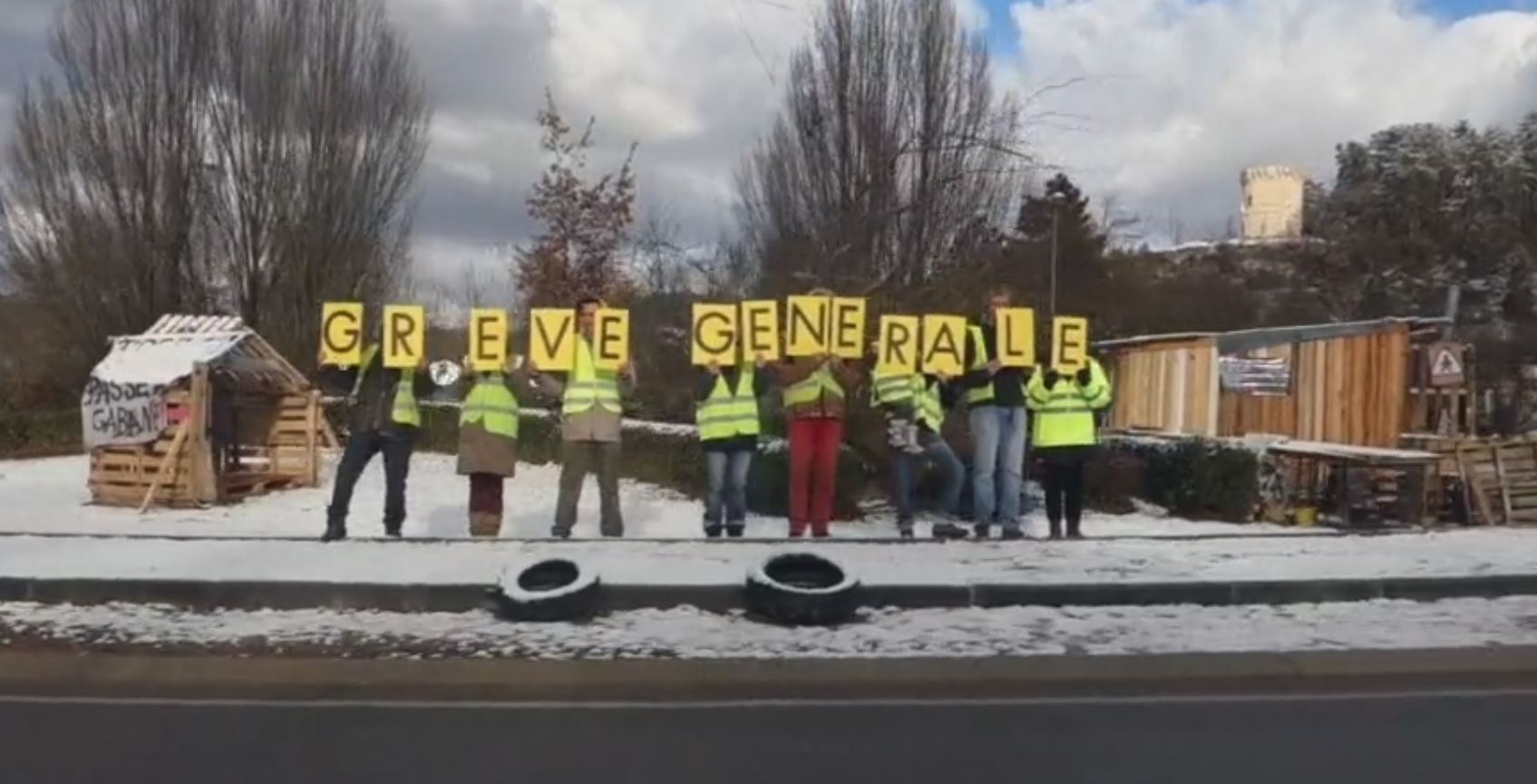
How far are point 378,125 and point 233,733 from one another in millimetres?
32320

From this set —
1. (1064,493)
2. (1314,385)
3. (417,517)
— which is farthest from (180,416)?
(1314,385)

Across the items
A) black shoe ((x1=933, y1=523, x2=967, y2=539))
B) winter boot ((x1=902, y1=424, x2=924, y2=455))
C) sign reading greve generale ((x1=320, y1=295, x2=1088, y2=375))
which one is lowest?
black shoe ((x1=933, y1=523, x2=967, y2=539))

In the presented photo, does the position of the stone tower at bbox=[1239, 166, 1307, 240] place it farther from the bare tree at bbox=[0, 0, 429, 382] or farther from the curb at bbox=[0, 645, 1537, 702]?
the curb at bbox=[0, 645, 1537, 702]

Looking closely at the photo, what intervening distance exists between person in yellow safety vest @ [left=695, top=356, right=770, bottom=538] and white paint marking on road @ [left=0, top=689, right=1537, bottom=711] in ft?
16.2

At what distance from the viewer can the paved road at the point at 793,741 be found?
631cm

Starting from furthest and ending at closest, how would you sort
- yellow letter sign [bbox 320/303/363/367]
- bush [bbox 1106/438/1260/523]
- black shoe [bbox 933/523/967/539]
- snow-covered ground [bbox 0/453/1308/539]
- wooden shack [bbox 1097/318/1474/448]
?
wooden shack [bbox 1097/318/1474/448], bush [bbox 1106/438/1260/523], snow-covered ground [bbox 0/453/1308/539], black shoe [bbox 933/523/967/539], yellow letter sign [bbox 320/303/363/367]

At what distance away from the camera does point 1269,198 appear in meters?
74.6

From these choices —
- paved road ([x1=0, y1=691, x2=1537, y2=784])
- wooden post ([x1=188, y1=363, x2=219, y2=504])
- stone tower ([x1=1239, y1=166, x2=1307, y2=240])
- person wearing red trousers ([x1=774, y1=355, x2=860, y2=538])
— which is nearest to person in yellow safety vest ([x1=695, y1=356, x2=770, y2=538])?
person wearing red trousers ([x1=774, y1=355, x2=860, y2=538])

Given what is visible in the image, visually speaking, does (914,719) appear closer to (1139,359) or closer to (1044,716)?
(1044,716)

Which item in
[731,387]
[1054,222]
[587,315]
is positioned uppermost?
[1054,222]

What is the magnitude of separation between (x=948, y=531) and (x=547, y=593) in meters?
4.91

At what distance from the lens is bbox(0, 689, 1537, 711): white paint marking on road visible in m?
7.70

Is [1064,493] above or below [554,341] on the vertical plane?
below

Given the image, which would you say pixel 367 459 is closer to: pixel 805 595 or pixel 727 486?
pixel 727 486
